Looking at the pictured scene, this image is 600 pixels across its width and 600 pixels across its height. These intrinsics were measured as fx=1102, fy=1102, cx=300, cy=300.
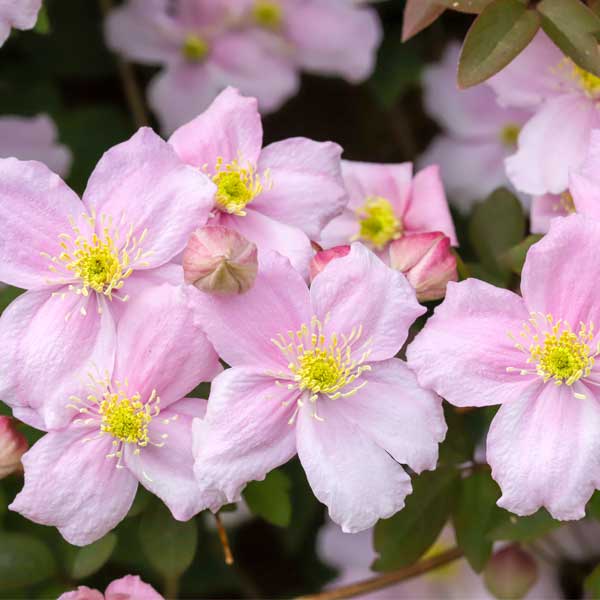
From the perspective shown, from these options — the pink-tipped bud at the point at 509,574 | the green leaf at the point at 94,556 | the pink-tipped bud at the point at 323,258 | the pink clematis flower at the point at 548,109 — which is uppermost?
the pink clematis flower at the point at 548,109

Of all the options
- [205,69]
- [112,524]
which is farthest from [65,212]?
[205,69]

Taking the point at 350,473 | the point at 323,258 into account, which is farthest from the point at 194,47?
the point at 350,473

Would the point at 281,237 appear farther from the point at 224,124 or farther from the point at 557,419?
the point at 557,419

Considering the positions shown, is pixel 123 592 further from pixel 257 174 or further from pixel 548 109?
pixel 548 109

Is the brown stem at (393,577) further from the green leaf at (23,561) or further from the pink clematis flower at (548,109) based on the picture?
the pink clematis flower at (548,109)

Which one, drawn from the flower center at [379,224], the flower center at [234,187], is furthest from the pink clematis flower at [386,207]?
the flower center at [234,187]

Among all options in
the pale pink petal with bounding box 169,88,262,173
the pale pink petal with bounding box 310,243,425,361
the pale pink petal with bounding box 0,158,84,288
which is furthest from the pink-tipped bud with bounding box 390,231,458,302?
the pale pink petal with bounding box 0,158,84,288
